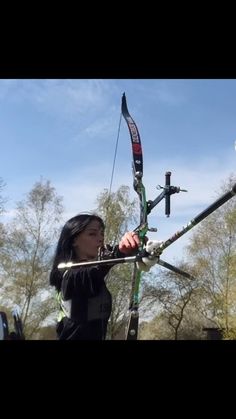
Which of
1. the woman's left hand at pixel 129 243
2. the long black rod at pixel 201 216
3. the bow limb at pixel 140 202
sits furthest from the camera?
the bow limb at pixel 140 202

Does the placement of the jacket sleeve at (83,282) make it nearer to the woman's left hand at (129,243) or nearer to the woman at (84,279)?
the woman at (84,279)

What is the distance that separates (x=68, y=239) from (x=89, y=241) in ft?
0.21

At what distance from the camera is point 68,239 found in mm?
1371

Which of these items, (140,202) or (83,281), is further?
(140,202)

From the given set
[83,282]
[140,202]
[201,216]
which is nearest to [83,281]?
[83,282]

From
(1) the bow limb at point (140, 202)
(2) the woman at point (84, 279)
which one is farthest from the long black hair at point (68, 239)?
(1) the bow limb at point (140, 202)

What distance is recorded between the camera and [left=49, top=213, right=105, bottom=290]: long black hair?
4.38ft

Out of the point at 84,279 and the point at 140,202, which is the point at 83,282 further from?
the point at 140,202

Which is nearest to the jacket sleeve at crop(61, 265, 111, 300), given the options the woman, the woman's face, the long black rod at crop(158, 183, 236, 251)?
the woman

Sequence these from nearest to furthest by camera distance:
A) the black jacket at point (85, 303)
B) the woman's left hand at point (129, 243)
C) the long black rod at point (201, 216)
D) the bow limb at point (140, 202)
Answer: the long black rod at point (201, 216)
the black jacket at point (85, 303)
the woman's left hand at point (129, 243)
the bow limb at point (140, 202)

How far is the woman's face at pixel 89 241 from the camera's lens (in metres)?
1.35
